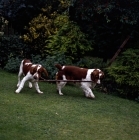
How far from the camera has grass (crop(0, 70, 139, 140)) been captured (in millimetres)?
6866

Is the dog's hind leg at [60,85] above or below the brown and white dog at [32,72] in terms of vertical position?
below

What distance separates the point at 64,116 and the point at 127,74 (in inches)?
143

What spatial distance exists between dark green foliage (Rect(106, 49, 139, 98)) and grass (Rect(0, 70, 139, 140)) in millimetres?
567

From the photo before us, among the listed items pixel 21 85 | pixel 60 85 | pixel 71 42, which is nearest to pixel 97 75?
pixel 60 85

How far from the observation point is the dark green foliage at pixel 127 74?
35.1 ft

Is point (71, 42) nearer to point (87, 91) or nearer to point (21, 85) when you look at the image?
point (87, 91)

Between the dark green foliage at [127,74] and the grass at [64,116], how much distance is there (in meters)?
0.57

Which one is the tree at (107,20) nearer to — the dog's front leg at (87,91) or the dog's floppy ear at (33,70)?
the dog's front leg at (87,91)

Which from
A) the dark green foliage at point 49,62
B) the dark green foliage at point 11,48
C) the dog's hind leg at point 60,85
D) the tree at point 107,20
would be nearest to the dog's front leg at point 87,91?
the dog's hind leg at point 60,85

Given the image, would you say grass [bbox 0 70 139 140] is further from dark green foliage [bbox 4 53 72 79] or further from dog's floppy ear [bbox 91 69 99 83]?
dark green foliage [bbox 4 53 72 79]

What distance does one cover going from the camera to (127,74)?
1084 centimetres

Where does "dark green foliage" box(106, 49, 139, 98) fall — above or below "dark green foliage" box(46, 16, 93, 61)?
below

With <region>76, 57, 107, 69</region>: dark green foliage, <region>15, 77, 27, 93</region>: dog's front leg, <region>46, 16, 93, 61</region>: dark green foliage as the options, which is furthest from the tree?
<region>15, 77, 27, 93</region>: dog's front leg

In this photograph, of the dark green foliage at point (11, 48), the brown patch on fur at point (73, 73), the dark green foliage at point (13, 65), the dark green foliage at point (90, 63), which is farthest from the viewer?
the dark green foliage at point (11, 48)
